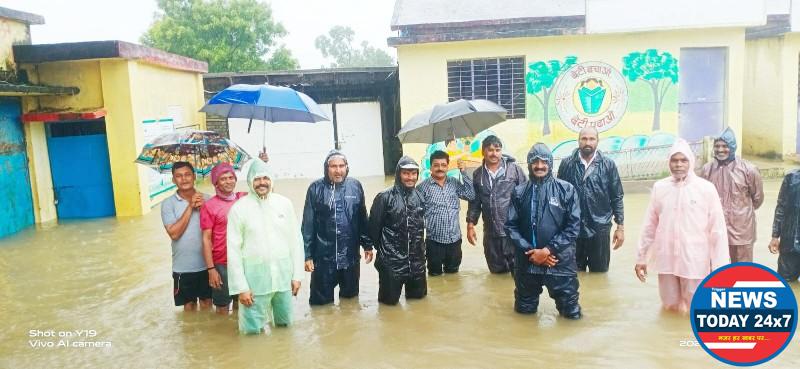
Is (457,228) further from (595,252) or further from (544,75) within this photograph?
(544,75)

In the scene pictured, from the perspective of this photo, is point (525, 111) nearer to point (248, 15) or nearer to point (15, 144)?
point (15, 144)

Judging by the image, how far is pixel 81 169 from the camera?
11.4 m

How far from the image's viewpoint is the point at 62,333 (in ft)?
17.6

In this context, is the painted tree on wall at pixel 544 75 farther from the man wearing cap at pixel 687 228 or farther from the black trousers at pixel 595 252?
the man wearing cap at pixel 687 228

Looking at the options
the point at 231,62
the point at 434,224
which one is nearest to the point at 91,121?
the point at 434,224

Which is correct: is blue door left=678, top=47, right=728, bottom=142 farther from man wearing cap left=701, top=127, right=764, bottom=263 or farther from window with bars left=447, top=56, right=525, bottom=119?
man wearing cap left=701, top=127, right=764, bottom=263

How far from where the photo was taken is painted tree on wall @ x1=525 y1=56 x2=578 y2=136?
1248 centimetres

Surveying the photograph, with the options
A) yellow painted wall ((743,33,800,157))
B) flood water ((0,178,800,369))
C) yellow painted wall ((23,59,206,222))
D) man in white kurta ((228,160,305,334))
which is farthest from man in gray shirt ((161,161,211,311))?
yellow painted wall ((743,33,800,157))

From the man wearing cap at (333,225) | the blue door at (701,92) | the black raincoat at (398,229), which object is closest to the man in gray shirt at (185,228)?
the man wearing cap at (333,225)

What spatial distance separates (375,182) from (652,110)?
21.1 ft

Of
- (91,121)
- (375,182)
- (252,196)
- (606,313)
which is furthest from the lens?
(375,182)

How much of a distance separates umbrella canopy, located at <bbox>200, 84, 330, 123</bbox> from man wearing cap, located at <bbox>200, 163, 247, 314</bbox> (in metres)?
0.88

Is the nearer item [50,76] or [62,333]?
[62,333]

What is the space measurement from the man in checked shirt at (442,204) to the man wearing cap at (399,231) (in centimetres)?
48
